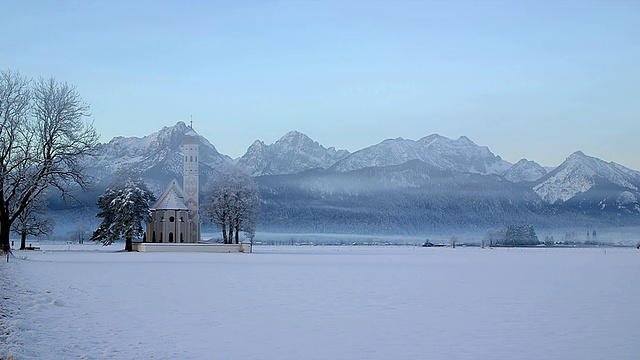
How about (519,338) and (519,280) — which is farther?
(519,280)

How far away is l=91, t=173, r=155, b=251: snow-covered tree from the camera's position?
78.8 meters

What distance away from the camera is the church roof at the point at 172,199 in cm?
8812

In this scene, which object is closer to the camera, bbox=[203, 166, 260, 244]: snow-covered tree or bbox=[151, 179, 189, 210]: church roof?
bbox=[203, 166, 260, 244]: snow-covered tree

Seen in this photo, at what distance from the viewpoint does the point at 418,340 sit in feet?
48.6

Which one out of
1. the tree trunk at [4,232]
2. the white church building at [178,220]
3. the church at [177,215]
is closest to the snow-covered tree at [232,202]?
the white church building at [178,220]

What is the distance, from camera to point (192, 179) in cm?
9569

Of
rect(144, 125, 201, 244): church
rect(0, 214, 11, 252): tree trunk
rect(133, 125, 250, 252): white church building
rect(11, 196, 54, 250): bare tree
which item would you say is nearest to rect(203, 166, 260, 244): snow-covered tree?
rect(133, 125, 250, 252): white church building

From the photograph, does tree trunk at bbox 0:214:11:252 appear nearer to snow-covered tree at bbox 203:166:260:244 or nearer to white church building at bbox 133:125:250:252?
white church building at bbox 133:125:250:252

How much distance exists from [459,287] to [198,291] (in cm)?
1084

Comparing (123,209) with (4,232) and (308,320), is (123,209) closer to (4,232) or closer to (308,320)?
(4,232)

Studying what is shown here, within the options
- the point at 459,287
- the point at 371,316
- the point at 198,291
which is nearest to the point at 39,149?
the point at 198,291

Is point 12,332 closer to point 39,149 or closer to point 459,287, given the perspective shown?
point 459,287

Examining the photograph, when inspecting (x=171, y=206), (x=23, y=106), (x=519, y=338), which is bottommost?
(x=519, y=338)

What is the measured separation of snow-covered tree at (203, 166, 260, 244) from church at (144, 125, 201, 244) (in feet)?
17.2
